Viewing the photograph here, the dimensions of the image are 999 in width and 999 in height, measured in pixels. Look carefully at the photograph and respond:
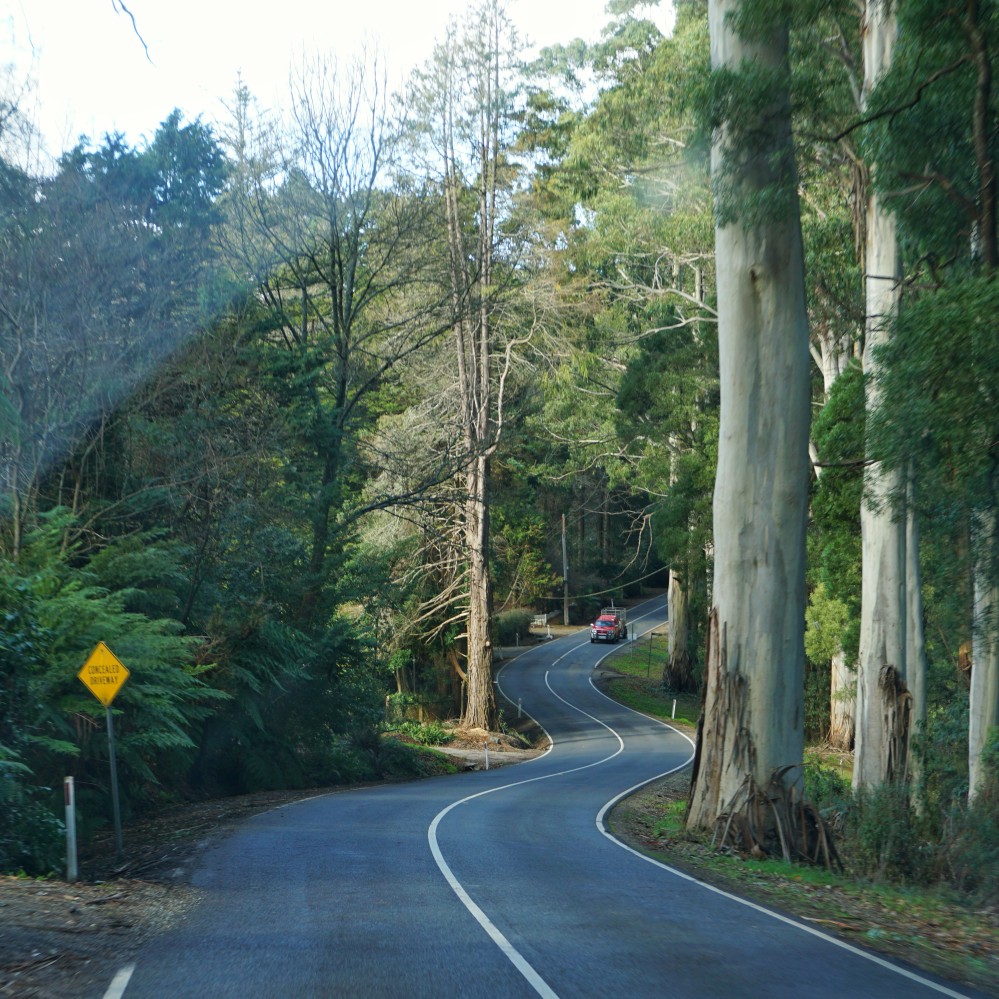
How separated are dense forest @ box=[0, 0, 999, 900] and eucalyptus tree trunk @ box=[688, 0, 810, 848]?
5 centimetres

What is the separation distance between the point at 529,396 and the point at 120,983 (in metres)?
34.3

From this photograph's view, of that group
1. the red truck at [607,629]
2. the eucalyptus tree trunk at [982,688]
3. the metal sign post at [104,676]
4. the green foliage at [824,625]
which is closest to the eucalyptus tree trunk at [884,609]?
the eucalyptus tree trunk at [982,688]

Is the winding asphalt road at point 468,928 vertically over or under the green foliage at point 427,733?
over

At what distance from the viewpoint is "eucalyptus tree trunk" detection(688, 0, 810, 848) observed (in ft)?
49.1

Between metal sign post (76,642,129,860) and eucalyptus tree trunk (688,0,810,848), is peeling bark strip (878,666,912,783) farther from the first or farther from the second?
metal sign post (76,642,129,860)

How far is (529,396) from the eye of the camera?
40781mm

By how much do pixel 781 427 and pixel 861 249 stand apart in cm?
832

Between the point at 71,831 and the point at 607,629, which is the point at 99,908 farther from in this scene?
the point at 607,629

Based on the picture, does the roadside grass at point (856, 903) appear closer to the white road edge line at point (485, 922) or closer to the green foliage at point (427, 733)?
the white road edge line at point (485, 922)

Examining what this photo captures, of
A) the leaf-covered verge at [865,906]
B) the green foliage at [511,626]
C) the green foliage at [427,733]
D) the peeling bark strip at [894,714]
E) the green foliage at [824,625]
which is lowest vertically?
the green foliage at [427,733]

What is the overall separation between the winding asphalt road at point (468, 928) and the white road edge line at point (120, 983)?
26 millimetres

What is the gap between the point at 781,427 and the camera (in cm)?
1505

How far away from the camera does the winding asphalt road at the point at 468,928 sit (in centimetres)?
733

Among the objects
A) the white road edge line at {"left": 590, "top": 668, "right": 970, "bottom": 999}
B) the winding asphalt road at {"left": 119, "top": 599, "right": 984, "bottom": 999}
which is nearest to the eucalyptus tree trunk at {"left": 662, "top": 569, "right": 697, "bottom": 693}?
the white road edge line at {"left": 590, "top": 668, "right": 970, "bottom": 999}
